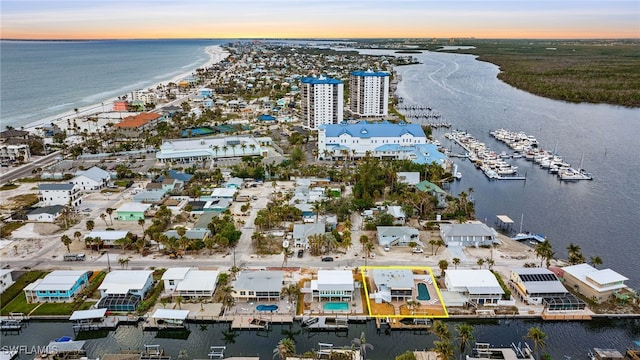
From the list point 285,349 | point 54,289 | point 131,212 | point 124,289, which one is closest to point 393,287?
point 285,349

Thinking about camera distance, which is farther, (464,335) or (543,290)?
(543,290)

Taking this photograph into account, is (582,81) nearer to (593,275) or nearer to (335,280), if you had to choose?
(593,275)

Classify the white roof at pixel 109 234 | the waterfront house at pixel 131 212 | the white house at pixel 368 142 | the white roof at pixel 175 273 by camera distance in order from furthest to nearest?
the white house at pixel 368 142
the waterfront house at pixel 131 212
the white roof at pixel 109 234
the white roof at pixel 175 273

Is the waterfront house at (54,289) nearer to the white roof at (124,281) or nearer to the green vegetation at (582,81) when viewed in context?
the white roof at (124,281)

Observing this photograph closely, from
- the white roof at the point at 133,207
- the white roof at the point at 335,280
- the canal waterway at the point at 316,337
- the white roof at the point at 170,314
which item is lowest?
the canal waterway at the point at 316,337

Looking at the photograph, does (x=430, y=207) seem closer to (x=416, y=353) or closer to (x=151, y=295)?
(x=416, y=353)

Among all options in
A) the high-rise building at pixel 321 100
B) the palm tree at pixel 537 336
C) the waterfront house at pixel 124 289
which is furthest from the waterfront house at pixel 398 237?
the high-rise building at pixel 321 100

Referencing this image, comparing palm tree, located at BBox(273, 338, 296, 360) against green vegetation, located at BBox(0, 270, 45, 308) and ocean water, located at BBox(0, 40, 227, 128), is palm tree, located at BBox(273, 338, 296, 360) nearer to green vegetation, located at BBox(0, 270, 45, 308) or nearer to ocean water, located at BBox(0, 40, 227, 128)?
green vegetation, located at BBox(0, 270, 45, 308)
